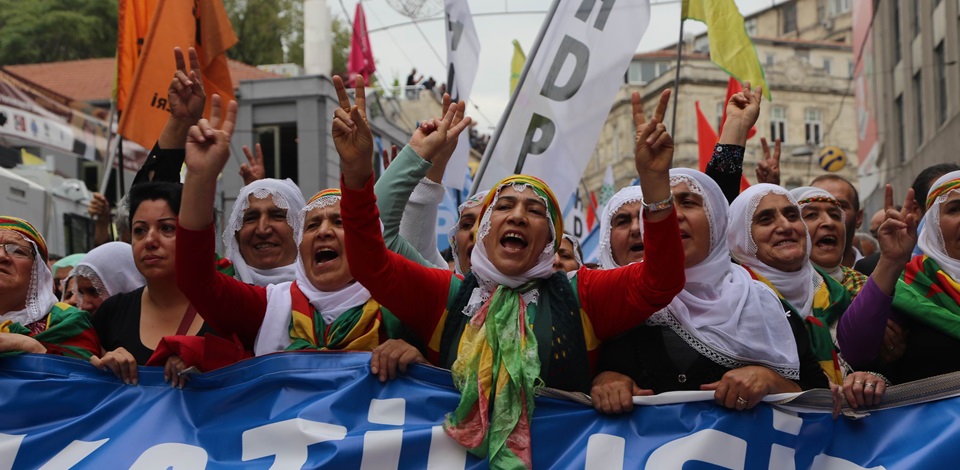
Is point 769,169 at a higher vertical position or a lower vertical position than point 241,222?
higher

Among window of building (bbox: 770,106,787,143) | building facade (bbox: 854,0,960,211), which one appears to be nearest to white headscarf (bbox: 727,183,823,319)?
building facade (bbox: 854,0,960,211)

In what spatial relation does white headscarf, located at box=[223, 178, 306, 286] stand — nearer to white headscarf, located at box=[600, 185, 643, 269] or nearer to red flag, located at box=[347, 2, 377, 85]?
white headscarf, located at box=[600, 185, 643, 269]

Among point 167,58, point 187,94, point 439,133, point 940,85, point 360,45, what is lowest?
point 439,133

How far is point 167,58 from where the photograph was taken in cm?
610

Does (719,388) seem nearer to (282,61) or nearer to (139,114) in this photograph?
(139,114)

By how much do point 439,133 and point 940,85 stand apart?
707 inches

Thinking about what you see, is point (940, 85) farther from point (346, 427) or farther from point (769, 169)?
point (346, 427)

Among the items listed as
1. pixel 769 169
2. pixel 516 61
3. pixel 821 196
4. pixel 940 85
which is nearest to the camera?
pixel 821 196

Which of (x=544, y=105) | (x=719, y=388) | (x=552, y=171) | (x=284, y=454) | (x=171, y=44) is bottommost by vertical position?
(x=284, y=454)

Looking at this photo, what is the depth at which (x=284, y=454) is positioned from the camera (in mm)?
3336

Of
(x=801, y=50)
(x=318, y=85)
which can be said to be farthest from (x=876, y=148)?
(x=801, y=50)

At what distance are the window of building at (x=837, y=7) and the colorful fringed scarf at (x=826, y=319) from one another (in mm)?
68790

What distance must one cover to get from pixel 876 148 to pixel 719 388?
87.0ft

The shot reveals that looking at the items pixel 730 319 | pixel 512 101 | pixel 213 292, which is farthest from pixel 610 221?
pixel 512 101
